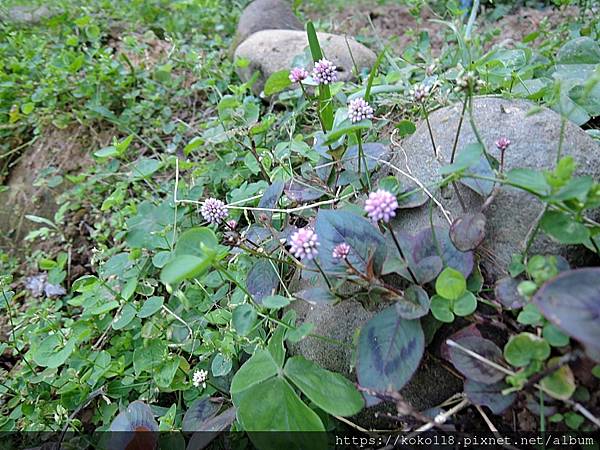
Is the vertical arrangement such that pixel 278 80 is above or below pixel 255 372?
above

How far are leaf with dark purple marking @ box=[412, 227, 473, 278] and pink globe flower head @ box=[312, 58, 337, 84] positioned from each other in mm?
404

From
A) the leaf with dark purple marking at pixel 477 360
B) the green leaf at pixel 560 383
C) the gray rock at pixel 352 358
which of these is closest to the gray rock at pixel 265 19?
the gray rock at pixel 352 358

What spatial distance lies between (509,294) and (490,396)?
16 centimetres

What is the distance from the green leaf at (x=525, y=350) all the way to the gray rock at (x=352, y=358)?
0.16 meters

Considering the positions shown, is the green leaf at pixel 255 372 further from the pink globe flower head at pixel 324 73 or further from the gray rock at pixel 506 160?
the pink globe flower head at pixel 324 73

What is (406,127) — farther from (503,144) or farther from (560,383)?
(560,383)

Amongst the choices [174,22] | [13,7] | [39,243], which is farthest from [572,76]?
[13,7]

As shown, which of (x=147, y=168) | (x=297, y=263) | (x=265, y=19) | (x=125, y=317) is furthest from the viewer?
(x=265, y=19)

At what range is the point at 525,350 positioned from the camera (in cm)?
71

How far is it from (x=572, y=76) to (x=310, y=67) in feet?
2.92

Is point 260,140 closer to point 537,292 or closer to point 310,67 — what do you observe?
point 310,67

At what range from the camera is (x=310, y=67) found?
1.81 meters

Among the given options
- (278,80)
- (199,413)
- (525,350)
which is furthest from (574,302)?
(278,80)

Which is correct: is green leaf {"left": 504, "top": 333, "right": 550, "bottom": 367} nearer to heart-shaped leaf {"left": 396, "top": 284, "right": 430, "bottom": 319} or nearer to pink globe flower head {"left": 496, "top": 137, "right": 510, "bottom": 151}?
heart-shaped leaf {"left": 396, "top": 284, "right": 430, "bottom": 319}
